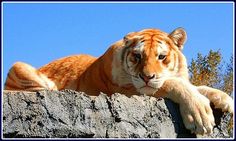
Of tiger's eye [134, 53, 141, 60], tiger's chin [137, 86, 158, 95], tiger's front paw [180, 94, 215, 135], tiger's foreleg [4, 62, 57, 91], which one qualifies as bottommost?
tiger's front paw [180, 94, 215, 135]

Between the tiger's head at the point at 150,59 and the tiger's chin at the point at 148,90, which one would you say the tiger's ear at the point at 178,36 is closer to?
the tiger's head at the point at 150,59

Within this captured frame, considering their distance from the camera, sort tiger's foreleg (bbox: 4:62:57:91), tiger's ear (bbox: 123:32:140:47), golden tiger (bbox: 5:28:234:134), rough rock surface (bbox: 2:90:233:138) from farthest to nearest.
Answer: tiger's foreleg (bbox: 4:62:57:91), tiger's ear (bbox: 123:32:140:47), golden tiger (bbox: 5:28:234:134), rough rock surface (bbox: 2:90:233:138)

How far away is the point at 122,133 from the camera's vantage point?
5.34 m

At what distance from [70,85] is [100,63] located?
0.56 m

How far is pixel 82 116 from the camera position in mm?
5219

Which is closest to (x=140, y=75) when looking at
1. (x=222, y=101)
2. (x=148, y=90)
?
(x=148, y=90)

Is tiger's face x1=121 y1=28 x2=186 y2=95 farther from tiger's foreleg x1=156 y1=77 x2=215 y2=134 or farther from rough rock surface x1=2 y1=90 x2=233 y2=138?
rough rock surface x1=2 y1=90 x2=233 y2=138

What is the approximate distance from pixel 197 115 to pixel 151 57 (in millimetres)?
1075

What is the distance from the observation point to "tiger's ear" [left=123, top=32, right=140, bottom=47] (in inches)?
275

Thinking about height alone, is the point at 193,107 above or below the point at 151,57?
below

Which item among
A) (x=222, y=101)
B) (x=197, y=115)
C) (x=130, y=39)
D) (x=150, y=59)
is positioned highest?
(x=130, y=39)

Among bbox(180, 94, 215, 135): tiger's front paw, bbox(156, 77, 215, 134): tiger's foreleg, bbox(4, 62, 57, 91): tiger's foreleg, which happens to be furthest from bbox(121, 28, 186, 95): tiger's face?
bbox(4, 62, 57, 91): tiger's foreleg

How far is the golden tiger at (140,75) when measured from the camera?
19.1 ft

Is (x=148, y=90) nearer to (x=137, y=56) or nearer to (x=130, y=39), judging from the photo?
(x=137, y=56)
